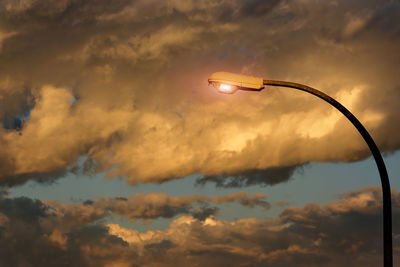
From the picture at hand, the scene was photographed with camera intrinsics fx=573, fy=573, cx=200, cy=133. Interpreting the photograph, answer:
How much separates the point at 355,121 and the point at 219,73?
3.15 meters

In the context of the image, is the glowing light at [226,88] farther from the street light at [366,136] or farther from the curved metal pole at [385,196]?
the curved metal pole at [385,196]

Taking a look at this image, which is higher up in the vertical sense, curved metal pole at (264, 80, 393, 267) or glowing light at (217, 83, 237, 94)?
glowing light at (217, 83, 237, 94)

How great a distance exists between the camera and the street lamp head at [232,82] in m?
12.2

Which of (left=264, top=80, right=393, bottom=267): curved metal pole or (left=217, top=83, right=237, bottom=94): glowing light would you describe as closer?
(left=264, top=80, right=393, bottom=267): curved metal pole

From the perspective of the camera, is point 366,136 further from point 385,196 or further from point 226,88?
point 226,88

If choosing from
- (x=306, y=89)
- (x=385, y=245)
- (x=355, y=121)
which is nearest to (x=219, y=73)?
(x=306, y=89)

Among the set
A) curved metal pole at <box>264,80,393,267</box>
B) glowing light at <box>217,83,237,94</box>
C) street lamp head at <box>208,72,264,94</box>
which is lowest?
curved metal pole at <box>264,80,393,267</box>

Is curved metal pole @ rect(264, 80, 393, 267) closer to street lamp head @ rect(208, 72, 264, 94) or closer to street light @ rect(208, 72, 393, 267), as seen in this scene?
street light @ rect(208, 72, 393, 267)

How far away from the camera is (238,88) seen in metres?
12.3

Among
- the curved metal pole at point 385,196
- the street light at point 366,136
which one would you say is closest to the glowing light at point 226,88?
the street light at point 366,136

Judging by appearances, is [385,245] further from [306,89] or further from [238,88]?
[238,88]

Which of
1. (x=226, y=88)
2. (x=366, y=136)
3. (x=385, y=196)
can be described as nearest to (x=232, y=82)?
(x=226, y=88)

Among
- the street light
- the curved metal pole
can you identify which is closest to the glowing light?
the street light

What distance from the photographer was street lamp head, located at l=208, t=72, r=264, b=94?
12.2 m
